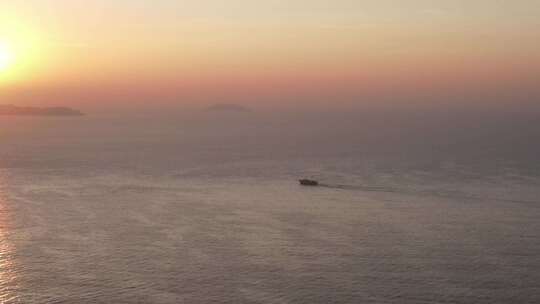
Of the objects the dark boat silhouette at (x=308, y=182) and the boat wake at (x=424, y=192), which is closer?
the boat wake at (x=424, y=192)

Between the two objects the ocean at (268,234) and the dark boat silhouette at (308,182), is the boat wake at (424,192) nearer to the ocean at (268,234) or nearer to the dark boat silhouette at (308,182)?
the ocean at (268,234)

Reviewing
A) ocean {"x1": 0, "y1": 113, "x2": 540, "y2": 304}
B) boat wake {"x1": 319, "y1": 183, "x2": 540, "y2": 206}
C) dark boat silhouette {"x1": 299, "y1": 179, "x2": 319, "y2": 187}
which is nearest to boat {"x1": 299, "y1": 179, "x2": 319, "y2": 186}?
dark boat silhouette {"x1": 299, "y1": 179, "x2": 319, "y2": 187}

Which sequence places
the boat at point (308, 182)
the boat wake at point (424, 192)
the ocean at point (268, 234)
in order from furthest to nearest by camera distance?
the boat at point (308, 182)
the boat wake at point (424, 192)
the ocean at point (268, 234)

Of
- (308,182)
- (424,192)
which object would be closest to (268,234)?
(424,192)

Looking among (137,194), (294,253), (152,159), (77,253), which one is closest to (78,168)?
(152,159)

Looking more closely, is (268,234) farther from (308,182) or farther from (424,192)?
(308,182)

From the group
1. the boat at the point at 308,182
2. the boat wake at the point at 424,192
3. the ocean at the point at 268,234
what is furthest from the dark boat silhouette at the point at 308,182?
the boat wake at the point at 424,192

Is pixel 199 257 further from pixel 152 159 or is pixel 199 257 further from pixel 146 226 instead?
pixel 152 159

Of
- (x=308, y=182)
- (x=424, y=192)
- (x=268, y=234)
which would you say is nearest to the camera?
(x=268, y=234)
